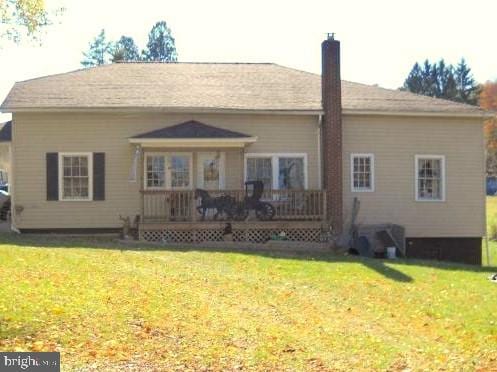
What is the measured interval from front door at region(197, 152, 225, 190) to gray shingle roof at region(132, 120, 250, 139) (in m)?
1.00

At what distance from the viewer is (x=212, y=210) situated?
20250 millimetres

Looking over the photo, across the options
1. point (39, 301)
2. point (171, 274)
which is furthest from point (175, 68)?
point (39, 301)

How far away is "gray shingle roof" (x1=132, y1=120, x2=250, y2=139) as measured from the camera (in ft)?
64.7

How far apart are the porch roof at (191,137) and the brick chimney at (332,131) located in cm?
227

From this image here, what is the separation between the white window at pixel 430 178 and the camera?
21828mm

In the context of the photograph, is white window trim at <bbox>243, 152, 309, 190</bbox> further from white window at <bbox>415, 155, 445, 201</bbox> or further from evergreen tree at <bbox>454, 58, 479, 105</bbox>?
evergreen tree at <bbox>454, 58, 479, 105</bbox>

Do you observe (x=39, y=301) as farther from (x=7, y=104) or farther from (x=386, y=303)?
(x=7, y=104)

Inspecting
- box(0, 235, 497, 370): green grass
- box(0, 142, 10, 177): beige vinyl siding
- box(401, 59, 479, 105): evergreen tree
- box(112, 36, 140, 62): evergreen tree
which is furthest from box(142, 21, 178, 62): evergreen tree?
box(0, 235, 497, 370): green grass

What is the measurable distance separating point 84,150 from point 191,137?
3301 millimetres

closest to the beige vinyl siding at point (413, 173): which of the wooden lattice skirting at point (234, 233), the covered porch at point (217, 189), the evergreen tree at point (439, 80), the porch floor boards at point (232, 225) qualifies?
the covered porch at point (217, 189)

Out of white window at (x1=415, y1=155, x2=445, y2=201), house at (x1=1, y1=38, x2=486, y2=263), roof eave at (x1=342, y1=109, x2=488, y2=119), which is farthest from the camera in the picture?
white window at (x1=415, y1=155, x2=445, y2=201)

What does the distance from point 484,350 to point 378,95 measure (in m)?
14.8

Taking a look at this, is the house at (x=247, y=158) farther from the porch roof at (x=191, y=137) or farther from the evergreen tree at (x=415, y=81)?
the evergreen tree at (x=415, y=81)

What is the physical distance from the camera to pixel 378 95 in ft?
74.1
